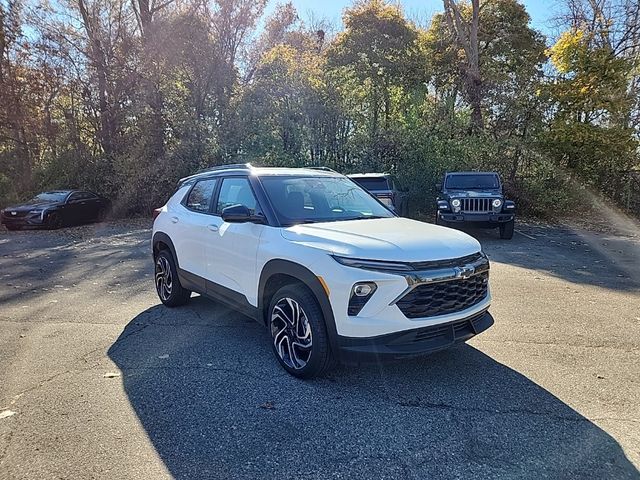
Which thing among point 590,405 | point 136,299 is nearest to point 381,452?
point 590,405

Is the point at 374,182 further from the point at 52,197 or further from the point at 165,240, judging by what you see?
the point at 52,197

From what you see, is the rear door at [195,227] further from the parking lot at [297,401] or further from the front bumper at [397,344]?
the front bumper at [397,344]

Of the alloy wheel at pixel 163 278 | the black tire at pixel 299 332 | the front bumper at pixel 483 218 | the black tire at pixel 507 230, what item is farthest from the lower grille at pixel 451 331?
the black tire at pixel 507 230

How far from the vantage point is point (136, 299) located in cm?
626

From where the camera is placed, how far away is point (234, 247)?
4.30 meters

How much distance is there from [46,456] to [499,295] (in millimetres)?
5381

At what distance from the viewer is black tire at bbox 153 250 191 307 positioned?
5.54m

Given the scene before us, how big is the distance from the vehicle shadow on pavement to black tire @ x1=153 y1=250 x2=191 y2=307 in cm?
130

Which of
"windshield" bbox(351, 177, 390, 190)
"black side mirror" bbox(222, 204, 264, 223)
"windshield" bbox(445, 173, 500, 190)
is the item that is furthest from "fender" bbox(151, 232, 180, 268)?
"windshield" bbox(445, 173, 500, 190)

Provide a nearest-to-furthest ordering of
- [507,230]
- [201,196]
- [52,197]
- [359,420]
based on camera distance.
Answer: [359,420] < [201,196] < [507,230] < [52,197]

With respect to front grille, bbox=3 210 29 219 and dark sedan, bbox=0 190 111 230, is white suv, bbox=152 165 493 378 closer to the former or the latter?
dark sedan, bbox=0 190 111 230

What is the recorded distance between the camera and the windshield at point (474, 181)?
1152 centimetres

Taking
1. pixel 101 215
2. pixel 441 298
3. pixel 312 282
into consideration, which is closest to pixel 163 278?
pixel 312 282

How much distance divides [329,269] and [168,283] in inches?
121
